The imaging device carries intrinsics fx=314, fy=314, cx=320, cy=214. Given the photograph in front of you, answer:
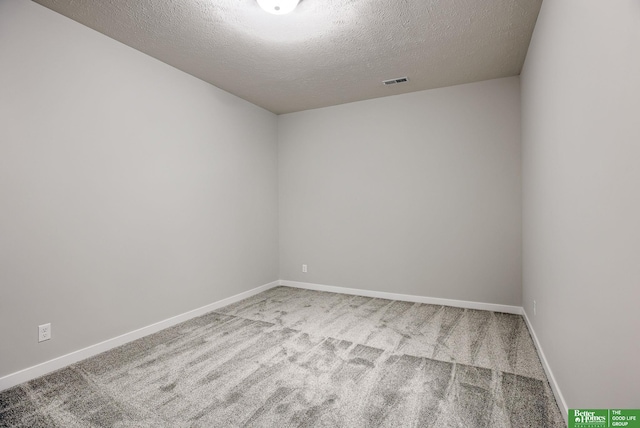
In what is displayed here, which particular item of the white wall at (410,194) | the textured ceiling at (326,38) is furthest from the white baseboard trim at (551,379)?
the textured ceiling at (326,38)

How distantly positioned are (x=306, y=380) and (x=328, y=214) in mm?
2725

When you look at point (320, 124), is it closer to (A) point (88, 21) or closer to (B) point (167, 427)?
(A) point (88, 21)

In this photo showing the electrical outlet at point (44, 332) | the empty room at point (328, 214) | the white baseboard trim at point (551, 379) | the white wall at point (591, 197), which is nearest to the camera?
the white wall at point (591, 197)

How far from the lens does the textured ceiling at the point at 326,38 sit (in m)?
2.33

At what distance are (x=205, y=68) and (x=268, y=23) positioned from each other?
1.13m

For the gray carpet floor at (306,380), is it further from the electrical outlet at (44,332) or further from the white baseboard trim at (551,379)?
the electrical outlet at (44,332)

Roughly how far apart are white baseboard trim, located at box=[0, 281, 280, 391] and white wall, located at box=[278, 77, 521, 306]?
5.54 ft

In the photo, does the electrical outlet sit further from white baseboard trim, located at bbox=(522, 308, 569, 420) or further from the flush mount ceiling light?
white baseboard trim, located at bbox=(522, 308, 569, 420)

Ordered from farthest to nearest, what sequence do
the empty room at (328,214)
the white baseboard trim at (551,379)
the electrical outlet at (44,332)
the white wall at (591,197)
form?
the electrical outlet at (44,332) < the white baseboard trim at (551,379) < the empty room at (328,214) < the white wall at (591,197)

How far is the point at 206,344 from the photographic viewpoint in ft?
9.21

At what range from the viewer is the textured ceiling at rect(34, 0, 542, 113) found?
2.33m

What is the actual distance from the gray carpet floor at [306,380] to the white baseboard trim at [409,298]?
327 mm

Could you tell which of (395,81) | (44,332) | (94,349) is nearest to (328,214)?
(395,81)

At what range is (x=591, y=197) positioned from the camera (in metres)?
1.36
